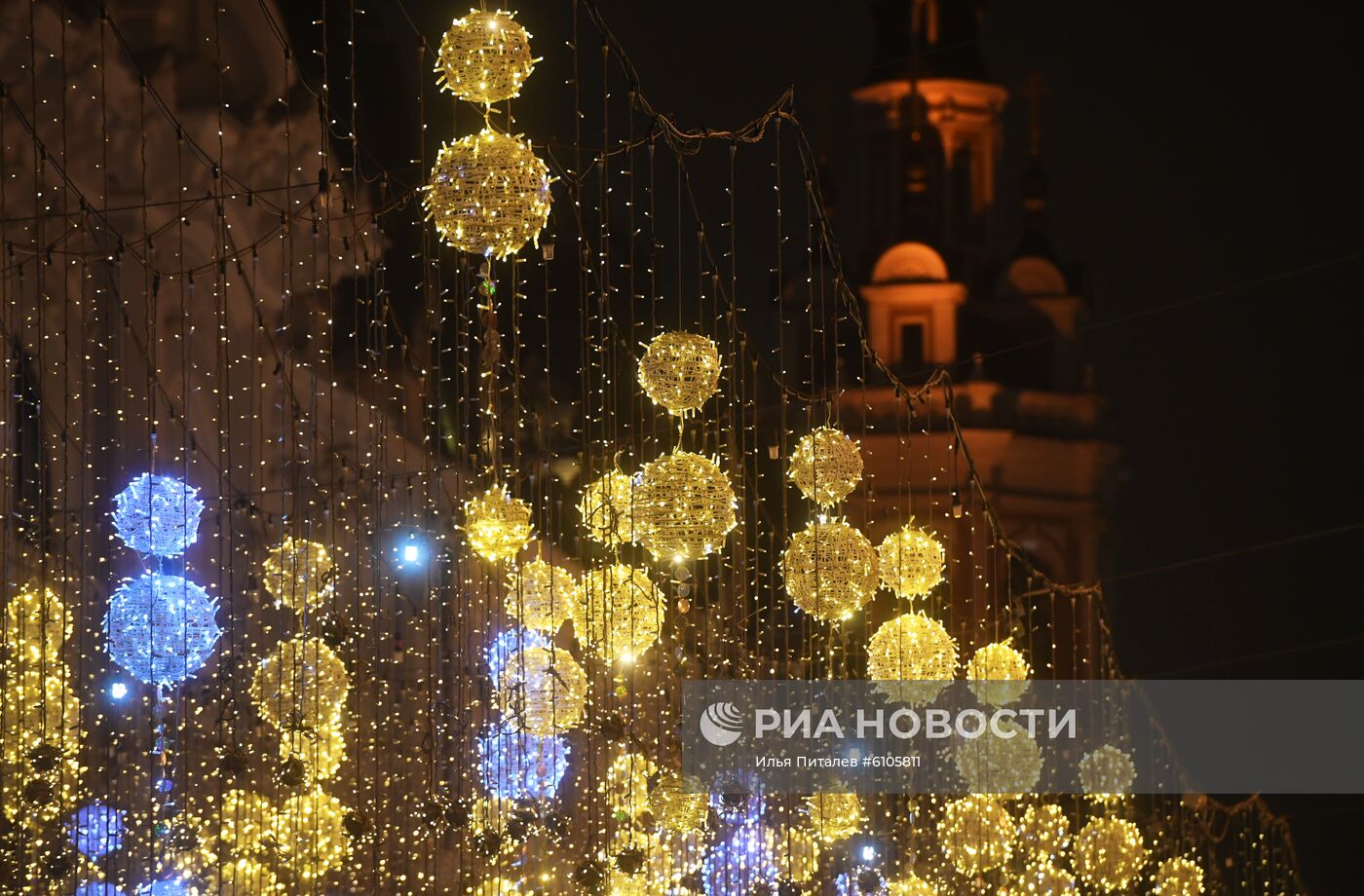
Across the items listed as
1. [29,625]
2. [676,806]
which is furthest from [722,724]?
[29,625]

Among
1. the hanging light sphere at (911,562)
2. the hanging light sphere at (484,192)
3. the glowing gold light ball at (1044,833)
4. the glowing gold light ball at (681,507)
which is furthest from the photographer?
the glowing gold light ball at (1044,833)

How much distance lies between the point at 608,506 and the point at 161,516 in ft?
3.99

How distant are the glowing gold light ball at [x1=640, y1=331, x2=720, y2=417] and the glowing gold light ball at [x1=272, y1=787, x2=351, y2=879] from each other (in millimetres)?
1389

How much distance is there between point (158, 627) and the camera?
5.14 m

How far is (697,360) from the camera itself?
5152 mm

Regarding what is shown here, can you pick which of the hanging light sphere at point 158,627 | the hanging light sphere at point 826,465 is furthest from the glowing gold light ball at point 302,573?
the hanging light sphere at point 826,465

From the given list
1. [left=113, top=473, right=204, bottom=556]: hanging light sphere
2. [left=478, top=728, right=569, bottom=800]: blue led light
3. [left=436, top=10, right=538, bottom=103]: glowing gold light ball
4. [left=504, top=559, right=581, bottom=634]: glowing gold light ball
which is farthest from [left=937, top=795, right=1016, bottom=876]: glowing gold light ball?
[left=436, top=10, right=538, bottom=103]: glowing gold light ball

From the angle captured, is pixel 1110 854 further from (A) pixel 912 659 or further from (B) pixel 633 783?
(B) pixel 633 783

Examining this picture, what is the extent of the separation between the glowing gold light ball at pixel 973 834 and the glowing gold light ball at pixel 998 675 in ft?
1.17

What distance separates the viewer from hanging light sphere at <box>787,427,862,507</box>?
5824 mm

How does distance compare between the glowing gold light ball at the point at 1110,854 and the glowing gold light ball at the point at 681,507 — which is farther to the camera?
the glowing gold light ball at the point at 1110,854

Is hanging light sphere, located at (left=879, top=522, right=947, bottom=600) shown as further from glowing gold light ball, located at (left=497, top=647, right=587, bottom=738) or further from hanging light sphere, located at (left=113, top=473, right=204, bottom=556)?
hanging light sphere, located at (left=113, top=473, right=204, bottom=556)

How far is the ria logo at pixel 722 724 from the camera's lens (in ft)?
20.6

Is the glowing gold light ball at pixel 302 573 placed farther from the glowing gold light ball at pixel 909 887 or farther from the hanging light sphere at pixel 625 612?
the glowing gold light ball at pixel 909 887
